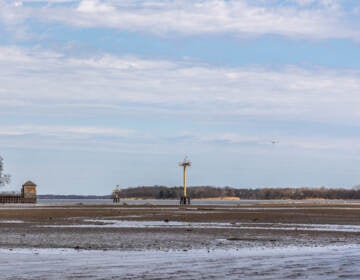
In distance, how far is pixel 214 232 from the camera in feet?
119

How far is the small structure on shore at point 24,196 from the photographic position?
447 feet

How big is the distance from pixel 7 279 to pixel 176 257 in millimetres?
6800

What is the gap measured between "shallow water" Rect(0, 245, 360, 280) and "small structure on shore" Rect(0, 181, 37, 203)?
113 metres

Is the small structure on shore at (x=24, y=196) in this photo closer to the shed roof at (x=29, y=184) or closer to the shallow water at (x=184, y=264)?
the shed roof at (x=29, y=184)

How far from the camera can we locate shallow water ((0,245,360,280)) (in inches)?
750

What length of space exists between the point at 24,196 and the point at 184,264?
119 metres

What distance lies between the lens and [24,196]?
449 ft

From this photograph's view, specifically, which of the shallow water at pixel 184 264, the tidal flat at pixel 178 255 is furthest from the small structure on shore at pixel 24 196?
the shallow water at pixel 184 264

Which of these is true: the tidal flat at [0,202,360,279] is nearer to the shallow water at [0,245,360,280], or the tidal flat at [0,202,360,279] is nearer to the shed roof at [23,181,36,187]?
the shallow water at [0,245,360,280]

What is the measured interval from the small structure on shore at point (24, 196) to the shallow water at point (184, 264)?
11338 centimetres

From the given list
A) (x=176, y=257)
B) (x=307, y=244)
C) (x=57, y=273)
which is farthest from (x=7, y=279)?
(x=307, y=244)

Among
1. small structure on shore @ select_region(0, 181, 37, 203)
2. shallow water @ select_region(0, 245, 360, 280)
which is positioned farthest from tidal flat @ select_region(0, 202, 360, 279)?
small structure on shore @ select_region(0, 181, 37, 203)

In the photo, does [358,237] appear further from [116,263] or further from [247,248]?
[116,263]

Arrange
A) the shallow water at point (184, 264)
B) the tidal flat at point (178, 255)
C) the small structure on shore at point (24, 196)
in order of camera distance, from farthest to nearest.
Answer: the small structure on shore at point (24, 196) < the tidal flat at point (178, 255) < the shallow water at point (184, 264)
